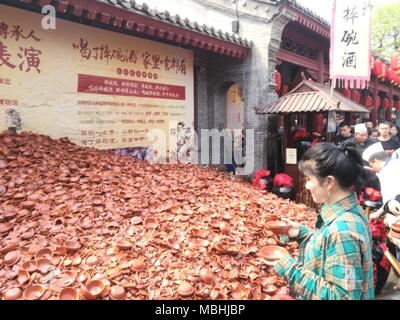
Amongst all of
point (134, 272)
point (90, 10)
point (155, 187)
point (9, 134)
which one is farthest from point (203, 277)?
point (90, 10)

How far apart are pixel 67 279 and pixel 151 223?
1037 mm

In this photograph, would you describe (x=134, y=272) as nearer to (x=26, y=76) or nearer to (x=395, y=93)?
(x=26, y=76)

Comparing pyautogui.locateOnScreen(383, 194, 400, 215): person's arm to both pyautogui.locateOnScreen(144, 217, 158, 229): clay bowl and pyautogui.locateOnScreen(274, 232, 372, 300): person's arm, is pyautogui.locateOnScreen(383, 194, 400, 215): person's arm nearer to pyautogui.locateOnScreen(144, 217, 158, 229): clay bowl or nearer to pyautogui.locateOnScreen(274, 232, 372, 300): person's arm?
pyautogui.locateOnScreen(274, 232, 372, 300): person's arm

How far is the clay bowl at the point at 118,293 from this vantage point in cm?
A: 262

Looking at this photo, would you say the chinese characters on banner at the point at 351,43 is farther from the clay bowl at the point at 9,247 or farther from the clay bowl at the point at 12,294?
the clay bowl at the point at 12,294

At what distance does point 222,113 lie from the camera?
31.0ft

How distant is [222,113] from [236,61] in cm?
140

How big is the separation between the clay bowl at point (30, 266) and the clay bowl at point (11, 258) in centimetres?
10

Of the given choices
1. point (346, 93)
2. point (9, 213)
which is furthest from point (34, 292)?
point (346, 93)

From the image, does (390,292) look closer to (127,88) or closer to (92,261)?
(92,261)

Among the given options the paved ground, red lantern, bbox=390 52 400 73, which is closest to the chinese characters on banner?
the paved ground

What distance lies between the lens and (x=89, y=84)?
6.14m

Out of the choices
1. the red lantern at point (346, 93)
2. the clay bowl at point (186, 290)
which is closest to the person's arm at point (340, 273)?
the clay bowl at point (186, 290)

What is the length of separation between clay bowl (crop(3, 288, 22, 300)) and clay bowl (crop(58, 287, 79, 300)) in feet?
0.99
